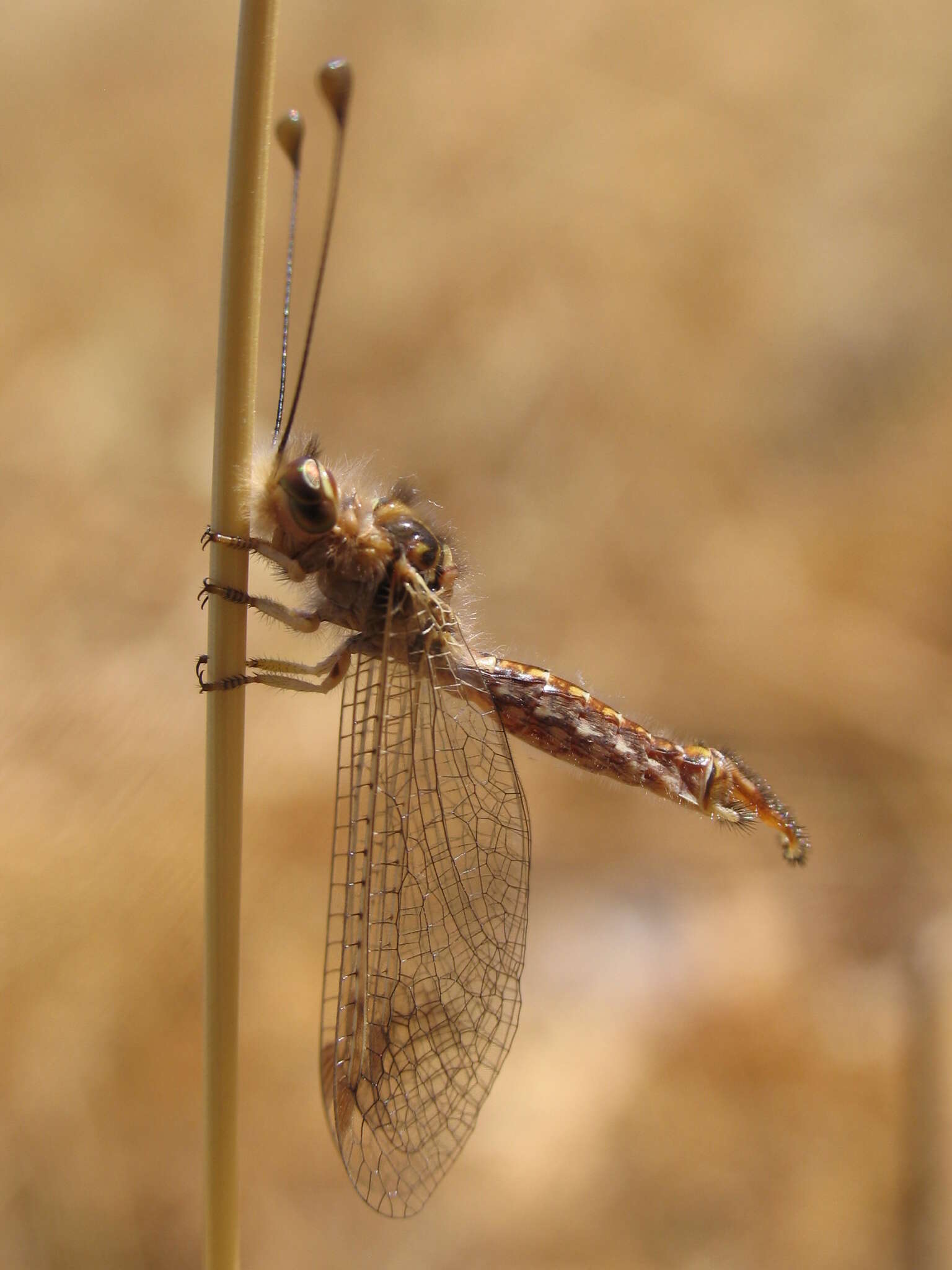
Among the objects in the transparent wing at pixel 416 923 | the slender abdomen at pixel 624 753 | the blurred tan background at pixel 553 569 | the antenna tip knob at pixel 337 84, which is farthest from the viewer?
the blurred tan background at pixel 553 569

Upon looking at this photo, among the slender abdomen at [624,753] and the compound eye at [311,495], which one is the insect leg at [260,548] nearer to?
Answer: the compound eye at [311,495]

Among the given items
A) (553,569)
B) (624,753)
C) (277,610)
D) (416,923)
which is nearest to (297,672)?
(277,610)

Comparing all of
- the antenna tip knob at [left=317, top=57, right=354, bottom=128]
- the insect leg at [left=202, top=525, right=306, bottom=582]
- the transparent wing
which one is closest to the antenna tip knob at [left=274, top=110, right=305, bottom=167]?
the antenna tip knob at [left=317, top=57, right=354, bottom=128]

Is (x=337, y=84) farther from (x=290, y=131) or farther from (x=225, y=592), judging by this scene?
(x=225, y=592)

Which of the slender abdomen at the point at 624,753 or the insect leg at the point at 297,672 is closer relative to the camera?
the insect leg at the point at 297,672

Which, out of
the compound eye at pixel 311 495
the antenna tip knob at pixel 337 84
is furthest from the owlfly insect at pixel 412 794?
the antenna tip knob at pixel 337 84

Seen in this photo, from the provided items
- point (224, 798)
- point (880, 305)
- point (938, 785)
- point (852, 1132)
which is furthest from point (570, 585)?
point (224, 798)

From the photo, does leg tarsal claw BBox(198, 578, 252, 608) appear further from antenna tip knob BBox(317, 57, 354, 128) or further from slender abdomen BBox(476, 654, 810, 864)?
slender abdomen BBox(476, 654, 810, 864)
